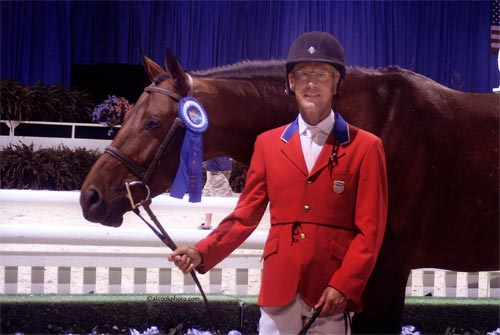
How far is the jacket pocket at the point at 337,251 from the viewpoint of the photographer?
180 centimetres

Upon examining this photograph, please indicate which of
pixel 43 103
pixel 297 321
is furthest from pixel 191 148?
pixel 43 103

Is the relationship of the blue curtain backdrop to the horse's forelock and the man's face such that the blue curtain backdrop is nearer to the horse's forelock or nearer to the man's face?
the horse's forelock

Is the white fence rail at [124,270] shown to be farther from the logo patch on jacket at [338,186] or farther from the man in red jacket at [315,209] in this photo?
the logo patch on jacket at [338,186]

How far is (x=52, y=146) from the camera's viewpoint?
8.06 m

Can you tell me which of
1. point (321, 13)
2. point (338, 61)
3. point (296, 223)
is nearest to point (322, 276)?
point (296, 223)

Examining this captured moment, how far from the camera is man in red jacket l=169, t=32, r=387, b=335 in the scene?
5.82ft

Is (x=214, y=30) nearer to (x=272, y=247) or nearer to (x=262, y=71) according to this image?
(x=262, y=71)

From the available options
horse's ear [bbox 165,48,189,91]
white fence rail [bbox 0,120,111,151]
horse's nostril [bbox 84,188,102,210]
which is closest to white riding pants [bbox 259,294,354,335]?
horse's nostril [bbox 84,188,102,210]

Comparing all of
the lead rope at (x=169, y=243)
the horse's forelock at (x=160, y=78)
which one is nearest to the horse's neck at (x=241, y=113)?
the horse's forelock at (x=160, y=78)

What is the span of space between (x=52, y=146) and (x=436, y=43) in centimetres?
678

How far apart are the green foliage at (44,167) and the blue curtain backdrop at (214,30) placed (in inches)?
102

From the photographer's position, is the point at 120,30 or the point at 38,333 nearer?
the point at 38,333

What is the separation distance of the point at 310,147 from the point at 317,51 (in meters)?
0.29

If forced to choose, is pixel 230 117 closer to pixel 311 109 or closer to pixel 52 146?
pixel 311 109
